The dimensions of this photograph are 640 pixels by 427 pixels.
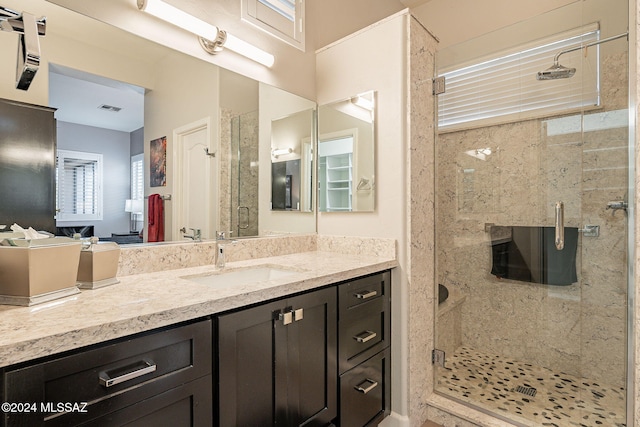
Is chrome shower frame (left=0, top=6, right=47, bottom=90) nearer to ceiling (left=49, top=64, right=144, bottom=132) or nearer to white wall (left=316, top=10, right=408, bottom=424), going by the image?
ceiling (left=49, top=64, right=144, bottom=132)

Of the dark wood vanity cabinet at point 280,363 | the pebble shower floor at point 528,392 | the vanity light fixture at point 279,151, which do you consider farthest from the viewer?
the vanity light fixture at point 279,151

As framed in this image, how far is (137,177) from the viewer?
1457mm

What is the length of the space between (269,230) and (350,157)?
67 centimetres

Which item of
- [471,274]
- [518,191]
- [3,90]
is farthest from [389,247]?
[3,90]

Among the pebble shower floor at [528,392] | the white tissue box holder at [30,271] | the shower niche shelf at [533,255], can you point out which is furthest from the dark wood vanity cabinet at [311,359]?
the shower niche shelf at [533,255]

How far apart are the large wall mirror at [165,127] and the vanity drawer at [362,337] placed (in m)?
0.76

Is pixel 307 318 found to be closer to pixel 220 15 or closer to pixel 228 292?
pixel 228 292

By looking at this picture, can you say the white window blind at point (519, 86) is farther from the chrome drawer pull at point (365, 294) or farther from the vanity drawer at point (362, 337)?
the vanity drawer at point (362, 337)

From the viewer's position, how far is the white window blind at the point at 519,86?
6.19ft

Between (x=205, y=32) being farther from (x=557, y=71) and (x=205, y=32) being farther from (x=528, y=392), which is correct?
(x=528, y=392)

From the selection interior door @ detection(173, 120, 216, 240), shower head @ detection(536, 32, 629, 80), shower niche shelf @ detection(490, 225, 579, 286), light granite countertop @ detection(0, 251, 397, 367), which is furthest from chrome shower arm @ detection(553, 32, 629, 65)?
interior door @ detection(173, 120, 216, 240)

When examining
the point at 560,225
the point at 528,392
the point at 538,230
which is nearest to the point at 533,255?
the point at 538,230

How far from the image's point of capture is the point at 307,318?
130 centimetres

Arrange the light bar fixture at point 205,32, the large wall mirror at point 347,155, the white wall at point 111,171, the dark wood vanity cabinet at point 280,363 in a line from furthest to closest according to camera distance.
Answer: the large wall mirror at point 347,155, the light bar fixture at point 205,32, the white wall at point 111,171, the dark wood vanity cabinet at point 280,363
